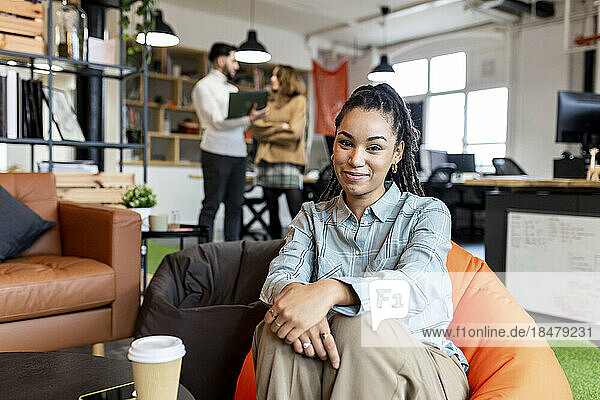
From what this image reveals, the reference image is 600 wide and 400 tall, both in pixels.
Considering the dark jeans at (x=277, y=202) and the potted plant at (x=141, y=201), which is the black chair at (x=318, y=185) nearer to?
the dark jeans at (x=277, y=202)

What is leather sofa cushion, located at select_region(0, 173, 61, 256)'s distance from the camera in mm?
2547

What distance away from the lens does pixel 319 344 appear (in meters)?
1.08

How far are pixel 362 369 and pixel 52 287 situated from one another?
4.59ft

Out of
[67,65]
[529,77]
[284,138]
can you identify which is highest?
[529,77]

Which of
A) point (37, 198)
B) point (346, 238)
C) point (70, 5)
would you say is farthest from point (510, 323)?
point (70, 5)

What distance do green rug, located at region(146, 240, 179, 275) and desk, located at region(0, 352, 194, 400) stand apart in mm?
2930

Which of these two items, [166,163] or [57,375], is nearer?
[57,375]

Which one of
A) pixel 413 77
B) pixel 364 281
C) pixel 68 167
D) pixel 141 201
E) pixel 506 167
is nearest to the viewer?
pixel 364 281

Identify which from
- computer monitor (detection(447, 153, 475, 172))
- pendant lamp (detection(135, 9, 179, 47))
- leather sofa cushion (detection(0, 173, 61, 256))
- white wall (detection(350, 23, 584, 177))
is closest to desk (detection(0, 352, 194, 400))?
leather sofa cushion (detection(0, 173, 61, 256))

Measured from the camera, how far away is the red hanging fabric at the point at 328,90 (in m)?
8.02

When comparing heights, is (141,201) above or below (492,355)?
above

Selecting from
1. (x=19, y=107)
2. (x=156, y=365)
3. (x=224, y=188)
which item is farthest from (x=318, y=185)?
(x=156, y=365)

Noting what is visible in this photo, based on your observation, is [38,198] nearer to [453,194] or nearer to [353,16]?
[453,194]

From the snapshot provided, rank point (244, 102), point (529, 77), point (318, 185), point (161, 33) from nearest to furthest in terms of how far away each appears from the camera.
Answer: point (244, 102) < point (161, 33) < point (318, 185) < point (529, 77)
